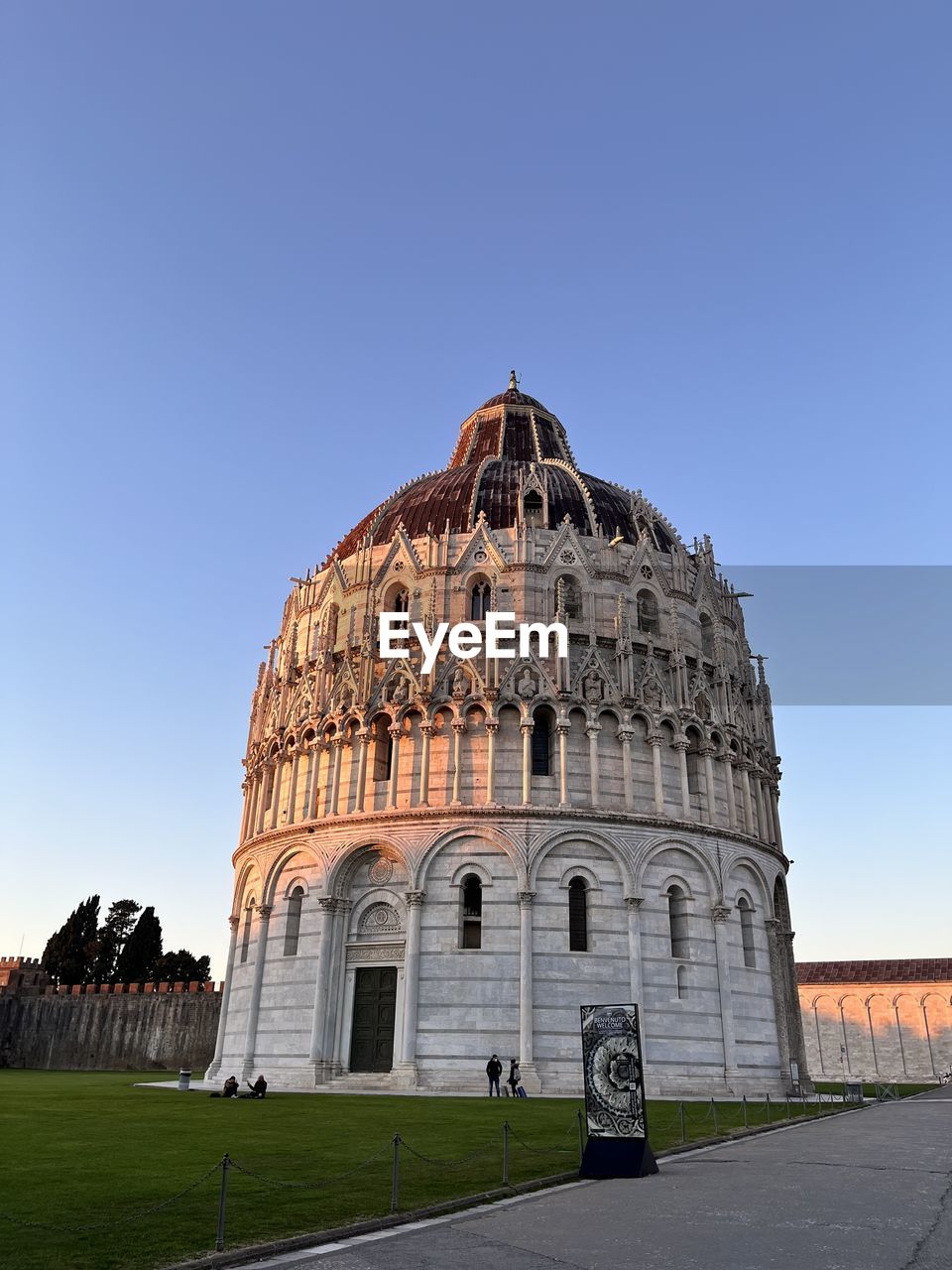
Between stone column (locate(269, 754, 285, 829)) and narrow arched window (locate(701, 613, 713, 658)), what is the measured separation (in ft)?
64.1

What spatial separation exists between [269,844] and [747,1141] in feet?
82.9

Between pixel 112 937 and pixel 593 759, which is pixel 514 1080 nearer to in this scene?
pixel 593 759

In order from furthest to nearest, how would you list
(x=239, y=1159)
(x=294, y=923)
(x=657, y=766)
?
1. (x=294, y=923)
2. (x=657, y=766)
3. (x=239, y=1159)

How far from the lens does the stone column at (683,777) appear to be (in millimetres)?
38156

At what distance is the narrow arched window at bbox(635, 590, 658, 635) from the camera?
42.3 meters

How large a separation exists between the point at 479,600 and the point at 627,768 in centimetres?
951

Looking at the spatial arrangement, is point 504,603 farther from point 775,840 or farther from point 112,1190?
point 112,1190

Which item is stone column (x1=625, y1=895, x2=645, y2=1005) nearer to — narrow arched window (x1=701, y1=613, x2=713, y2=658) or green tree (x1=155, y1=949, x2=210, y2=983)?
narrow arched window (x1=701, y1=613, x2=713, y2=658)

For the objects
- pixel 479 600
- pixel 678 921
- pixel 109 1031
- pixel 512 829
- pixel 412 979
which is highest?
pixel 479 600

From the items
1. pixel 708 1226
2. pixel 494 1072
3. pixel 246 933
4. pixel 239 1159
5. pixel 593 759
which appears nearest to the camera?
pixel 708 1226

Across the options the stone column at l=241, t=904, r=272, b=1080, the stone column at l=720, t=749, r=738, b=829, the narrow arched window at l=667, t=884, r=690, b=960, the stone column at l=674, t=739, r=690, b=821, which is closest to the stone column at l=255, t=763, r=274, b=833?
the stone column at l=241, t=904, r=272, b=1080

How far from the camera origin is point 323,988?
3600cm

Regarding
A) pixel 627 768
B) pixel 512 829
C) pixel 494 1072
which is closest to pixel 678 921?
pixel 627 768

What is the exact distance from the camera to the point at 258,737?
1797 inches
